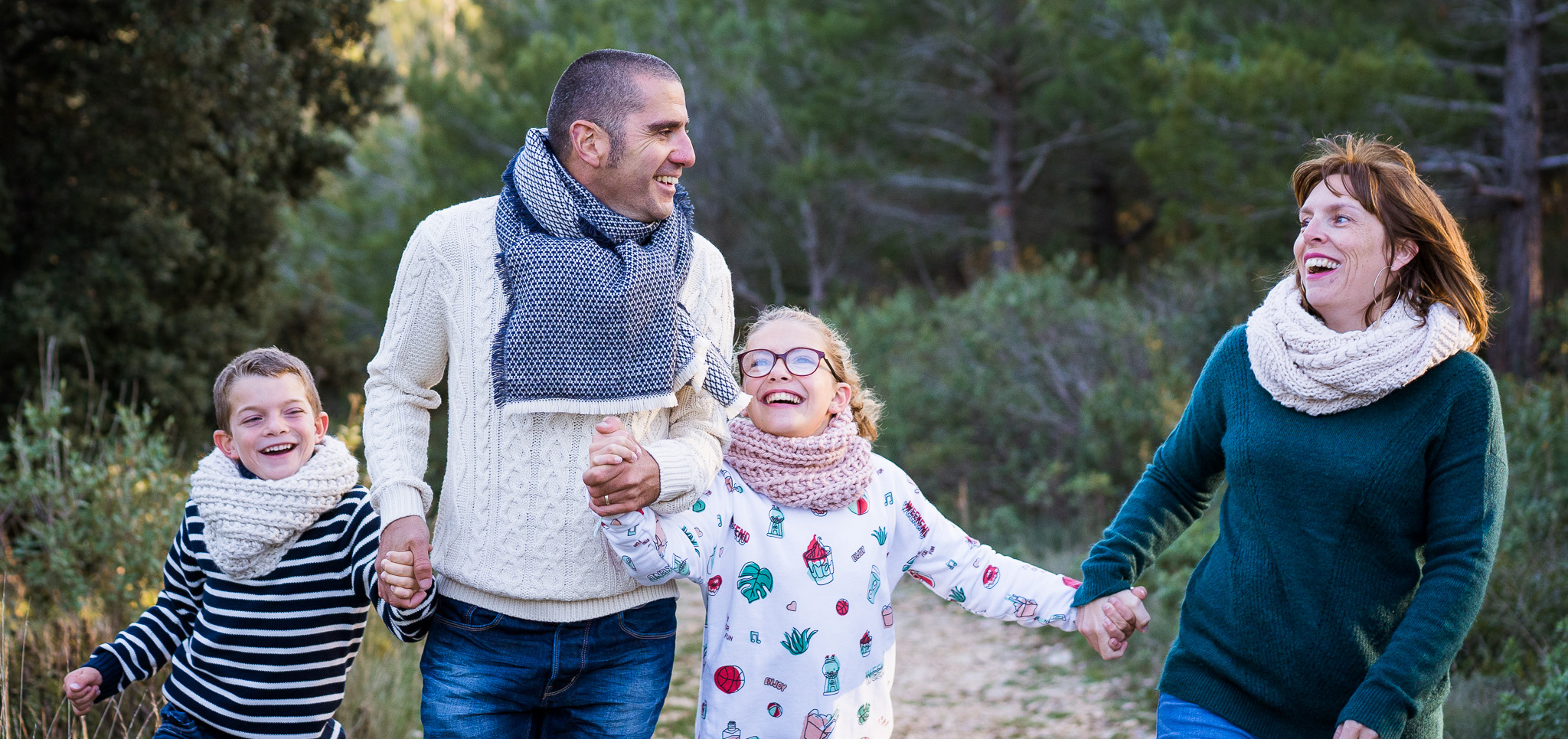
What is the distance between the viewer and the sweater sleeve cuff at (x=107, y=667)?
2693 millimetres

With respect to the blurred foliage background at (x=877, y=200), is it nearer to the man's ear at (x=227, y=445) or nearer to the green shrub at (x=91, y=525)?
the green shrub at (x=91, y=525)

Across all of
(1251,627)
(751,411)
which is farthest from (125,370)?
(1251,627)

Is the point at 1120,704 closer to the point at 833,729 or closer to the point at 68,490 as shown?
the point at 833,729

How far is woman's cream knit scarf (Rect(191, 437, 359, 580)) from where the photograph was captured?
2564 mm

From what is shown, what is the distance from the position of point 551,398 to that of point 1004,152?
575 inches

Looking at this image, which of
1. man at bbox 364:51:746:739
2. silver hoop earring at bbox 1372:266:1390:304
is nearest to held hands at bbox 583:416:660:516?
man at bbox 364:51:746:739

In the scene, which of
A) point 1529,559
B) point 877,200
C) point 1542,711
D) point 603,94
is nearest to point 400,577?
point 603,94

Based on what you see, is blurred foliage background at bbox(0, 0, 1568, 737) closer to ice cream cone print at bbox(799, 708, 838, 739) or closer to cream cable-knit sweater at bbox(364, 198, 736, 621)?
cream cable-knit sweater at bbox(364, 198, 736, 621)

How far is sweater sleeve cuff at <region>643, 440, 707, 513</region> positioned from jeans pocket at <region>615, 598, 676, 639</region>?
0.71 ft

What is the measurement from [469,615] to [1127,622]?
1298 mm

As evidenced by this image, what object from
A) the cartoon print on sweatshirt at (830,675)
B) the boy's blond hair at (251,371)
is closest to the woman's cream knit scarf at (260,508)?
the boy's blond hair at (251,371)

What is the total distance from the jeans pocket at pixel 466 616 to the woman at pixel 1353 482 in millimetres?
1332

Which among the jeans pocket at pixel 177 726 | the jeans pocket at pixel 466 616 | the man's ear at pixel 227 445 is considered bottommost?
the jeans pocket at pixel 177 726

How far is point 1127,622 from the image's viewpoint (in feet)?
8.23
